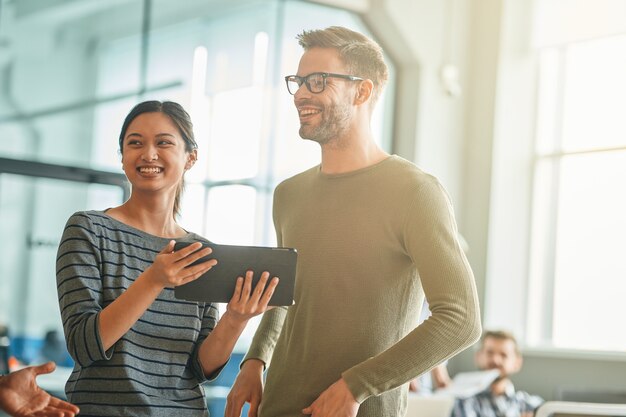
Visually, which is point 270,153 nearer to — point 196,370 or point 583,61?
point 583,61

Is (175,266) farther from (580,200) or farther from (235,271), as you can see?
(580,200)

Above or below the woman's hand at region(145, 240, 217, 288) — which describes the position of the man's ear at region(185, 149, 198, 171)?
above

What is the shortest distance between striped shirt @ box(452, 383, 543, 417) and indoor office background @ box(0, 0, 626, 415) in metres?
0.79

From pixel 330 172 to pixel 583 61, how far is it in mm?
6212

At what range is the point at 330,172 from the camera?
2193 millimetres

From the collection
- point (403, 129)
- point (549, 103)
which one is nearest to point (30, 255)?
point (403, 129)

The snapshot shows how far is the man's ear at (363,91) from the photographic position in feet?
7.07

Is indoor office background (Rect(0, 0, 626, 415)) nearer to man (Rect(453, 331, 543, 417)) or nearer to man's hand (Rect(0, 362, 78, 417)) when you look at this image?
man (Rect(453, 331, 543, 417))

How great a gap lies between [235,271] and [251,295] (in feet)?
0.21

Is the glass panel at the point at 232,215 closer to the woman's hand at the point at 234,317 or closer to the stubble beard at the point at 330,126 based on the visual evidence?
the stubble beard at the point at 330,126

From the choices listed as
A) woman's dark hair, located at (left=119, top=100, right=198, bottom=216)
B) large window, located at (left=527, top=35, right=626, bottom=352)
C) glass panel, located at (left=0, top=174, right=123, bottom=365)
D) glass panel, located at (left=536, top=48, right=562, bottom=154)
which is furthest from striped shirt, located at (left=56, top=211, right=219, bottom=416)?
glass panel, located at (left=536, top=48, right=562, bottom=154)

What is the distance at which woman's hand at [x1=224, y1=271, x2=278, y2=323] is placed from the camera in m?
1.85

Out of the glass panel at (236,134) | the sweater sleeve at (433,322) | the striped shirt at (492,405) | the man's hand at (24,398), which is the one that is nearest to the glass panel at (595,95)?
the striped shirt at (492,405)

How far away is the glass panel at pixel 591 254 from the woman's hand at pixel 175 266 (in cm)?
609
